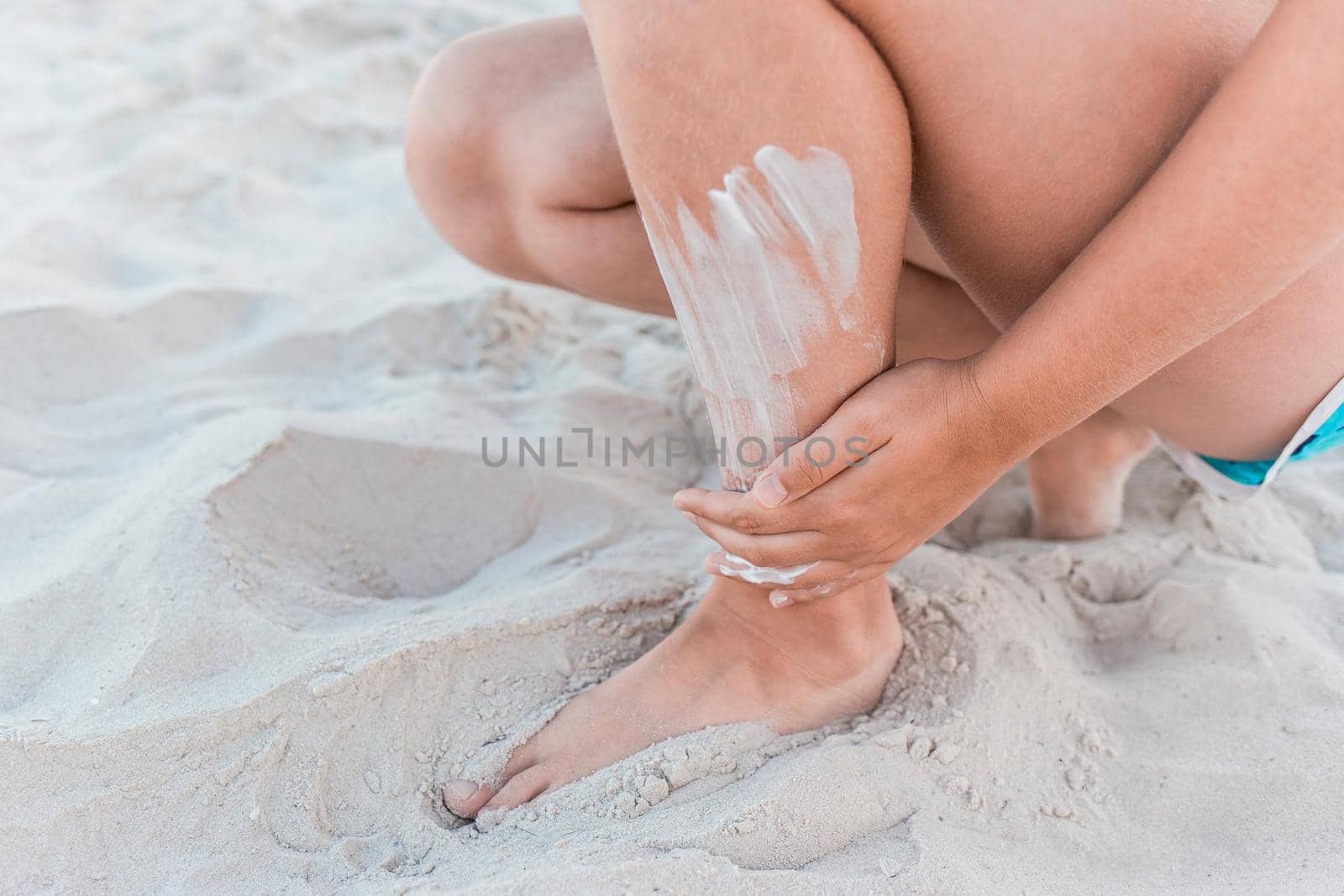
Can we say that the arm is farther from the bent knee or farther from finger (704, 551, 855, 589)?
the bent knee

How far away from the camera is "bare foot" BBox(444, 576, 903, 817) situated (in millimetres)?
Result: 908

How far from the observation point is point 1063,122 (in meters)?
0.74

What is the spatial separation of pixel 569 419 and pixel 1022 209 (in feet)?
2.50

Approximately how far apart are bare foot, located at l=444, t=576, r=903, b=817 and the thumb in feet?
0.60

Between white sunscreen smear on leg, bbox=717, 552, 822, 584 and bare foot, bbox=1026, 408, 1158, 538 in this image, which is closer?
white sunscreen smear on leg, bbox=717, 552, 822, 584

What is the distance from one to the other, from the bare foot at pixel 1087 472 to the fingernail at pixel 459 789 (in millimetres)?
815

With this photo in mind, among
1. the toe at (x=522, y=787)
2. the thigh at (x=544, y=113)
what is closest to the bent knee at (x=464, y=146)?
the thigh at (x=544, y=113)

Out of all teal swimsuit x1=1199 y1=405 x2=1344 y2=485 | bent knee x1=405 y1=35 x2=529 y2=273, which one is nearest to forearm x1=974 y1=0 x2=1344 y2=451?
teal swimsuit x1=1199 y1=405 x2=1344 y2=485

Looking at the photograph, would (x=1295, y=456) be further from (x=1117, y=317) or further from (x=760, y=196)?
(x=760, y=196)

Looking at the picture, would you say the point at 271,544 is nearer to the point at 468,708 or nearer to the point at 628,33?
the point at 468,708

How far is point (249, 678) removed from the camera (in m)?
0.87

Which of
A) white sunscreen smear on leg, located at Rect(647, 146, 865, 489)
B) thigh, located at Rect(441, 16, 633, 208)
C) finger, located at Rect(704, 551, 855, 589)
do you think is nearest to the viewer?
white sunscreen smear on leg, located at Rect(647, 146, 865, 489)

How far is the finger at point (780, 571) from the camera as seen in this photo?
0.83m

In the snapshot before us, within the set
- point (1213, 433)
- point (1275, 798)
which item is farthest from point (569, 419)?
point (1275, 798)
